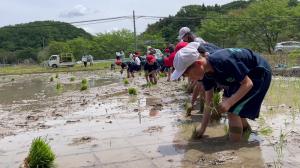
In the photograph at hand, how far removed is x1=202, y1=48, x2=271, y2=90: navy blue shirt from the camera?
178 inches

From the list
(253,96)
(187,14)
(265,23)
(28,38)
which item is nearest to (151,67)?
(253,96)

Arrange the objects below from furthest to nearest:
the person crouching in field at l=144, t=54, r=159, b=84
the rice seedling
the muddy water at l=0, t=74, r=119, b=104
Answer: the person crouching in field at l=144, t=54, r=159, b=84 → the muddy water at l=0, t=74, r=119, b=104 → the rice seedling

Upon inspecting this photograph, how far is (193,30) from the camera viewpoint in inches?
2793

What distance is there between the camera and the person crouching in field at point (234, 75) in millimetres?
4516

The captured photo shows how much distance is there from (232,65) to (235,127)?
85 cm

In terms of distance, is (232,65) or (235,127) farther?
(235,127)

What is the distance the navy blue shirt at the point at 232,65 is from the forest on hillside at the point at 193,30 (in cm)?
3749

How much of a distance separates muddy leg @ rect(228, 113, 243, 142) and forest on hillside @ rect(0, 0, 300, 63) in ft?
123

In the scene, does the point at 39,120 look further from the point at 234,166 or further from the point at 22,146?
the point at 234,166

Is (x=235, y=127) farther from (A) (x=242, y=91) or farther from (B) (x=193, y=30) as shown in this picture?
(B) (x=193, y=30)

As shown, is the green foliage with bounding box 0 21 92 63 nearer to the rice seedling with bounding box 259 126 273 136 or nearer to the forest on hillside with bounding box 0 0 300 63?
the forest on hillside with bounding box 0 0 300 63

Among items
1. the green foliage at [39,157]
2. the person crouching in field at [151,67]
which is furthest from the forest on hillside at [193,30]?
the green foliage at [39,157]

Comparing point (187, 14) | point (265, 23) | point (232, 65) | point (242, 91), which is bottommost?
point (242, 91)

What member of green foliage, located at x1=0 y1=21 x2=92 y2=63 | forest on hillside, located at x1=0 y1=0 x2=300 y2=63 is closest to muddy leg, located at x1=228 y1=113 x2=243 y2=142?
forest on hillside, located at x1=0 y1=0 x2=300 y2=63
